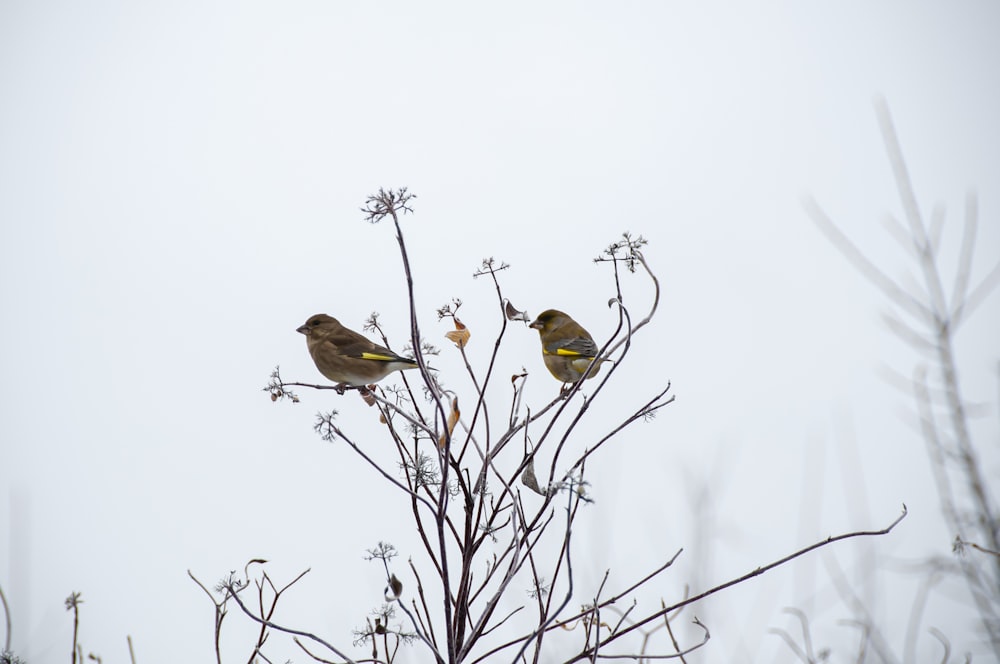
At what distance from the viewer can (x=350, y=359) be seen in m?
4.66

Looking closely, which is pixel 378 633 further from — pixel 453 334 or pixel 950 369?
pixel 950 369

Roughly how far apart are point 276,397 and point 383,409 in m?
0.42

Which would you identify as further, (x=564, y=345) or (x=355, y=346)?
(x=564, y=345)

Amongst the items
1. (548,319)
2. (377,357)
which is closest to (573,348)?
(548,319)

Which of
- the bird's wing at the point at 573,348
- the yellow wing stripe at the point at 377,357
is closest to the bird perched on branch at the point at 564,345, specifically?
the bird's wing at the point at 573,348

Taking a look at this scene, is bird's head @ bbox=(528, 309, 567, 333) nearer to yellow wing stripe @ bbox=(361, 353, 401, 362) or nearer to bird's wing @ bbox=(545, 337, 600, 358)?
bird's wing @ bbox=(545, 337, 600, 358)

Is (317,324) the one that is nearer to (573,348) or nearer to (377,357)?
(377,357)

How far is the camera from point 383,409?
91.5 inches

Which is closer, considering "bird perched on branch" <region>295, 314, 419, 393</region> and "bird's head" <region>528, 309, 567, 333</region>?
"bird perched on branch" <region>295, 314, 419, 393</region>

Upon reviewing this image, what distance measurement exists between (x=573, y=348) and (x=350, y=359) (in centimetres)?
175

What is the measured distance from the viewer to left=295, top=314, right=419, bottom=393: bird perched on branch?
4637mm

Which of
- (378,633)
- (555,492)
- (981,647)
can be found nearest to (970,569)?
(981,647)

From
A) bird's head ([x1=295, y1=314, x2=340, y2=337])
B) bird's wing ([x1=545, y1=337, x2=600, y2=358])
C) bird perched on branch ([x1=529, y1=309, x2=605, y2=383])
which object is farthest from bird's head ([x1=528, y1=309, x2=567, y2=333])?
bird's head ([x1=295, y1=314, x2=340, y2=337])

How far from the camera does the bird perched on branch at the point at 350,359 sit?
15.2ft
